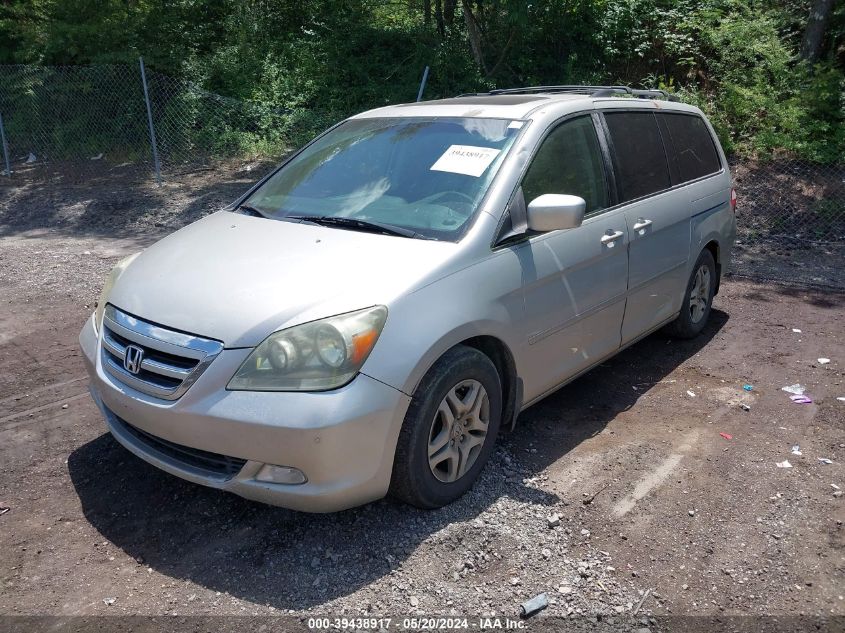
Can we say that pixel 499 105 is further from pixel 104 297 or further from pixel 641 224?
pixel 104 297

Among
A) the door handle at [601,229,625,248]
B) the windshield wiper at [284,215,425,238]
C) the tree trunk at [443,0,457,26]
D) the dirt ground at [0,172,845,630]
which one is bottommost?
the dirt ground at [0,172,845,630]

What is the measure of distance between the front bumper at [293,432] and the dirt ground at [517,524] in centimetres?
34

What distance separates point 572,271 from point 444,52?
10.9 metres

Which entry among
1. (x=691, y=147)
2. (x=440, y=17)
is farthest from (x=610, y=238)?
(x=440, y=17)

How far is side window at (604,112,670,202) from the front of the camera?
475cm

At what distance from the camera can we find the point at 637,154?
494 centimetres

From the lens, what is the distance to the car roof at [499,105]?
4305 mm

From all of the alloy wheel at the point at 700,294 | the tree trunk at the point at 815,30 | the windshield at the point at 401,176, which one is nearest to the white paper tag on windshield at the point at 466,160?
the windshield at the point at 401,176

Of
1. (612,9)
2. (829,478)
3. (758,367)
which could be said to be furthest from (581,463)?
(612,9)

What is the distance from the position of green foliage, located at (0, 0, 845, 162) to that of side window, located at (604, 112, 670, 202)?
6.06 meters

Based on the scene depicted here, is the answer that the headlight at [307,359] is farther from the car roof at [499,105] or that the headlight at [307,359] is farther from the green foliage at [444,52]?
the green foliage at [444,52]

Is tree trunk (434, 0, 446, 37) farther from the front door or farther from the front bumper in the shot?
the front bumper

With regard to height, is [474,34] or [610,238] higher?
[474,34]

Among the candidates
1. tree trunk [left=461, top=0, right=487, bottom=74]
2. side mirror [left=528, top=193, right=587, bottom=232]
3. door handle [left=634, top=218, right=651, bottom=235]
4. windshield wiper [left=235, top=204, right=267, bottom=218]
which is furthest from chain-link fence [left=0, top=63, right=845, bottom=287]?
side mirror [left=528, top=193, right=587, bottom=232]
